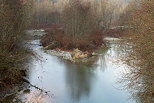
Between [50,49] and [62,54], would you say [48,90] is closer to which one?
[62,54]

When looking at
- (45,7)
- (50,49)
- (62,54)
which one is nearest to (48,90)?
(62,54)

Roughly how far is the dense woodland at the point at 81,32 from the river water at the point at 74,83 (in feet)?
3.97

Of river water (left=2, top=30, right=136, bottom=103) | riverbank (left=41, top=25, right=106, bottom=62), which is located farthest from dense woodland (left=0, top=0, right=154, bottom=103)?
river water (left=2, top=30, right=136, bottom=103)

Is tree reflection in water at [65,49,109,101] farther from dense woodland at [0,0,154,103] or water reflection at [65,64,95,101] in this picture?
dense woodland at [0,0,154,103]

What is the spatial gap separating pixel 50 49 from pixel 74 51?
11.9 ft

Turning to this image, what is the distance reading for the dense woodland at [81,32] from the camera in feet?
34.0

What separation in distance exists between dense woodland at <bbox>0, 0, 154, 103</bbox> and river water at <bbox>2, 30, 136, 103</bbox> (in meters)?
1.21

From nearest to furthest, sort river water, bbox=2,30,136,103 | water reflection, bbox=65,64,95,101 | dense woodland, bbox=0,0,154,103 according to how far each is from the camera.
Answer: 1. dense woodland, bbox=0,0,154,103
2. river water, bbox=2,30,136,103
3. water reflection, bbox=65,64,95,101

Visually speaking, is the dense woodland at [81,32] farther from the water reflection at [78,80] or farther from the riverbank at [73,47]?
the water reflection at [78,80]

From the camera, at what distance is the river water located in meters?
13.9

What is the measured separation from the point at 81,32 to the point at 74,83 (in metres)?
15.4

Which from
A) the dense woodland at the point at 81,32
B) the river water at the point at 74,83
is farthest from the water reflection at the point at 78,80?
the dense woodland at the point at 81,32

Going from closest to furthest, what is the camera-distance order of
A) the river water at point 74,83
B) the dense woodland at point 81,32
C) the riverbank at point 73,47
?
the dense woodland at point 81,32
the river water at point 74,83
the riverbank at point 73,47

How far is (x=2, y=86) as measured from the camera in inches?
551
